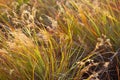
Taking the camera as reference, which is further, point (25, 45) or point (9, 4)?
point (9, 4)

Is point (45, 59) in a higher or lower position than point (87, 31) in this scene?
lower

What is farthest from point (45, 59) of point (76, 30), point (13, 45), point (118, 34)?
point (118, 34)

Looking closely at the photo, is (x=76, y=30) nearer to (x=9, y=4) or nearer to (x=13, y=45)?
(x=13, y=45)

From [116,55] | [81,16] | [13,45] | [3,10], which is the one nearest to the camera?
[13,45]

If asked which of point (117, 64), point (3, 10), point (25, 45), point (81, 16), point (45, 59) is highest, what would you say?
point (3, 10)

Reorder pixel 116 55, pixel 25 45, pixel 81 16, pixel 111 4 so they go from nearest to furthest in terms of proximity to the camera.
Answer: pixel 25 45, pixel 116 55, pixel 81 16, pixel 111 4

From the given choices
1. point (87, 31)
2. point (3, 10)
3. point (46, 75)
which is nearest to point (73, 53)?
point (87, 31)

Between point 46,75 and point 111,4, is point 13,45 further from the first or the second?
point 111,4
